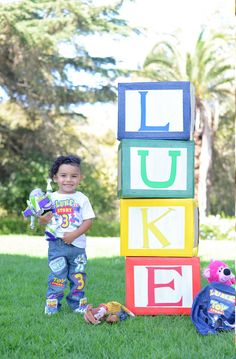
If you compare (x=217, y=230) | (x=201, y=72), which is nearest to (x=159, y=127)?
(x=217, y=230)

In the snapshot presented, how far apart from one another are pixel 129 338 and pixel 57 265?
47.8 inches

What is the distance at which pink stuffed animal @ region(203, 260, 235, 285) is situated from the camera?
188 inches

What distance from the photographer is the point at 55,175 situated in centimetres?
540

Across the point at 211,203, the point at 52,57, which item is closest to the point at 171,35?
the point at 52,57

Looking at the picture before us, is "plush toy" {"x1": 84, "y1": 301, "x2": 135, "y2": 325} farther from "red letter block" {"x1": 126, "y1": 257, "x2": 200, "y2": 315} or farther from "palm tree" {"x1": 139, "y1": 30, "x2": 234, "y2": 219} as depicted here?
"palm tree" {"x1": 139, "y1": 30, "x2": 234, "y2": 219}

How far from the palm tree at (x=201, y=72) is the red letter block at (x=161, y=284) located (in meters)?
17.4

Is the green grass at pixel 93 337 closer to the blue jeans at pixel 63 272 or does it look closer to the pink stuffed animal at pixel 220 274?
the blue jeans at pixel 63 272

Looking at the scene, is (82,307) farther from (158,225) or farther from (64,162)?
(64,162)

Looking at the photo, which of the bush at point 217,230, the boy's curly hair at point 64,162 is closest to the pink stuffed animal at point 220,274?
the boy's curly hair at point 64,162

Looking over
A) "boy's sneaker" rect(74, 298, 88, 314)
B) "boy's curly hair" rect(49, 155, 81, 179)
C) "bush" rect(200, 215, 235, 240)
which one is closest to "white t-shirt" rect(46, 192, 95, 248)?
"boy's curly hair" rect(49, 155, 81, 179)

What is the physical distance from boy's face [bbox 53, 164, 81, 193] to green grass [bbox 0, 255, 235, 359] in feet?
3.37

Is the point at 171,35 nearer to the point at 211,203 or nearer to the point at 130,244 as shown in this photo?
the point at 211,203

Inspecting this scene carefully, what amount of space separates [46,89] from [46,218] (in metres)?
17.3

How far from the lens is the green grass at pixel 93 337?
3.82 m
